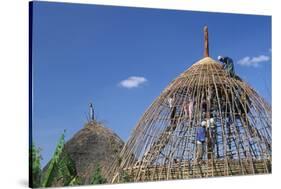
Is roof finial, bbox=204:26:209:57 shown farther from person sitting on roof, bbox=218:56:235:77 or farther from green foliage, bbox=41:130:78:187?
green foliage, bbox=41:130:78:187

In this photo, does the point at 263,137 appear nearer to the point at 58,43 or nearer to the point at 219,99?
the point at 219,99

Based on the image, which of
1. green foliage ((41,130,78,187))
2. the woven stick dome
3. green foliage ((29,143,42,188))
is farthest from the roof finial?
green foliage ((29,143,42,188))

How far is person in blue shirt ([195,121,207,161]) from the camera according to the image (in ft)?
37.4

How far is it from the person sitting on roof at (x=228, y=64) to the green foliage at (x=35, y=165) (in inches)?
144

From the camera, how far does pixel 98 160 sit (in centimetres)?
1092

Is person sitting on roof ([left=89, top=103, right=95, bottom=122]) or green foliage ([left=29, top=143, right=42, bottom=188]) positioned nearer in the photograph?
green foliage ([left=29, top=143, right=42, bottom=188])

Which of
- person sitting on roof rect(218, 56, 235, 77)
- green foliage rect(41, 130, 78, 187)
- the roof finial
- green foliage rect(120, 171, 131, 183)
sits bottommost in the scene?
green foliage rect(120, 171, 131, 183)

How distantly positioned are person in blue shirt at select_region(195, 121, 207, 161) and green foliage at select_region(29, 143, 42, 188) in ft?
9.49

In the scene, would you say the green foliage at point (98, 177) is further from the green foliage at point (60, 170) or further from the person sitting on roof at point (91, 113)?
the person sitting on roof at point (91, 113)

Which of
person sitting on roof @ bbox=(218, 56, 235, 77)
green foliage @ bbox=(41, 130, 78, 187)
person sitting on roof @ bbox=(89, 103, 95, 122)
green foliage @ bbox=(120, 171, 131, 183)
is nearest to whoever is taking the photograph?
green foliage @ bbox=(41, 130, 78, 187)

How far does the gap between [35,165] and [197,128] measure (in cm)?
309

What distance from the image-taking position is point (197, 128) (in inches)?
453

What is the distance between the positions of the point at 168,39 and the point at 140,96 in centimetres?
105

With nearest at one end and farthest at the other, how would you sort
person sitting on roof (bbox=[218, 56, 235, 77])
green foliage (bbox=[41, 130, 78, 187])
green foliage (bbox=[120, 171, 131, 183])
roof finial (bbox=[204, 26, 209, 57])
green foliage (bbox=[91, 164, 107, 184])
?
green foliage (bbox=[41, 130, 78, 187])
green foliage (bbox=[91, 164, 107, 184])
green foliage (bbox=[120, 171, 131, 183])
roof finial (bbox=[204, 26, 209, 57])
person sitting on roof (bbox=[218, 56, 235, 77])
